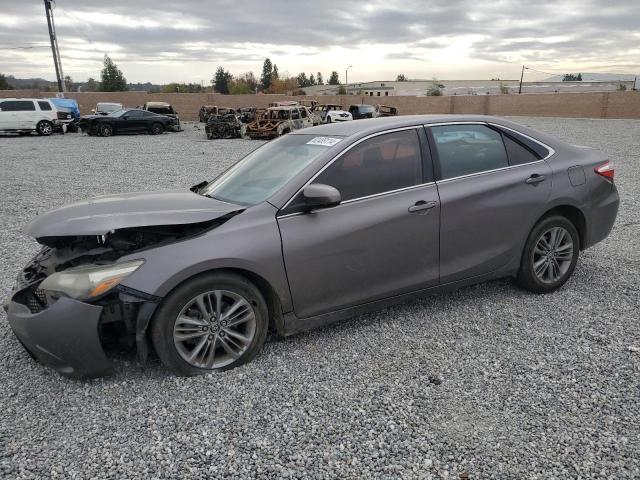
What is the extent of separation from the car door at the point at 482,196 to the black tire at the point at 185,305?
1489mm

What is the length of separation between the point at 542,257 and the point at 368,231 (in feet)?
6.02

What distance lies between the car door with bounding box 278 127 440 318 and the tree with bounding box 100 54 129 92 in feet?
335

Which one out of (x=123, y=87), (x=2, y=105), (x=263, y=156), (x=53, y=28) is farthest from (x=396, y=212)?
(x=123, y=87)

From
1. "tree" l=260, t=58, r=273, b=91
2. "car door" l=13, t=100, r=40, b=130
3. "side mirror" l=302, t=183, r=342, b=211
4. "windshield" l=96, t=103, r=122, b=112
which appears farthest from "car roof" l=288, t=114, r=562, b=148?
"tree" l=260, t=58, r=273, b=91

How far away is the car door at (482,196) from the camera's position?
12.7 feet

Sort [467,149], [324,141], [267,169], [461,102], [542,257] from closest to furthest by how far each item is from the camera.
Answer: [324,141]
[267,169]
[467,149]
[542,257]
[461,102]

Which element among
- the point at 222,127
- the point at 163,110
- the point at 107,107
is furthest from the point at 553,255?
the point at 107,107

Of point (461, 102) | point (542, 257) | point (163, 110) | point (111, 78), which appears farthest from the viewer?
point (111, 78)

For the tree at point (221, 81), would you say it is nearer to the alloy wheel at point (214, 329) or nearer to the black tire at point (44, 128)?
the black tire at point (44, 128)

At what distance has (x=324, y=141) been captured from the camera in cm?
384

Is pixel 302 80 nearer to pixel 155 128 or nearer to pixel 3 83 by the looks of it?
pixel 3 83

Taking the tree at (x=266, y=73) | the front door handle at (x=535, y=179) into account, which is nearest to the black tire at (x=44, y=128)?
the front door handle at (x=535, y=179)

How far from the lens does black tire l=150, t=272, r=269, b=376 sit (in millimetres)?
3049

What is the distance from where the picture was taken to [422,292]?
12.7 ft
